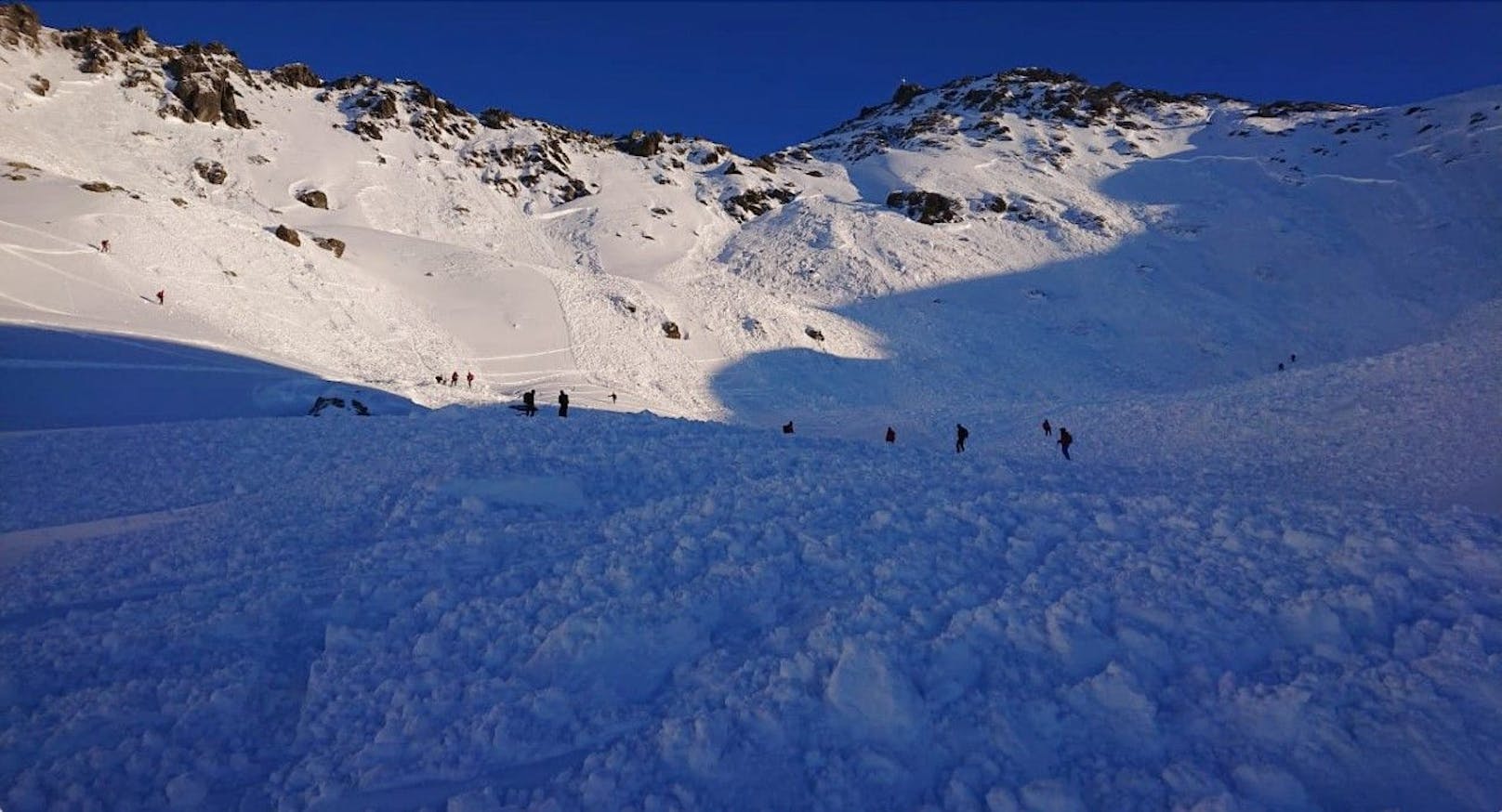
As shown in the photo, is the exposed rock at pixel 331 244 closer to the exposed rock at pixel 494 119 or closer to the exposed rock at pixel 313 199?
the exposed rock at pixel 313 199

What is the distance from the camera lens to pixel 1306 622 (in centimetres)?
610

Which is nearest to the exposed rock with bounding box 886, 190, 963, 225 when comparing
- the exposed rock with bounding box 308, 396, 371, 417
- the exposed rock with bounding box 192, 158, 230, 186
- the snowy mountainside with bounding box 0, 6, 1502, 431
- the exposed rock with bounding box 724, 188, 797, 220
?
the snowy mountainside with bounding box 0, 6, 1502, 431

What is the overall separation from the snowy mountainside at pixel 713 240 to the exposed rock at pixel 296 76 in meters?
0.36

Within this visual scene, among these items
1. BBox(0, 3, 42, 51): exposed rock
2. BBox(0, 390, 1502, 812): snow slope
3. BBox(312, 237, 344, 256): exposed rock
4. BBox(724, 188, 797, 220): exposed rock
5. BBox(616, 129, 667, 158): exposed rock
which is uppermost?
BBox(616, 129, 667, 158): exposed rock

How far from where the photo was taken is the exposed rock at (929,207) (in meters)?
69.9

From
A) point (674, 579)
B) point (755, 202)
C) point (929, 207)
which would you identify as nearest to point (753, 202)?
point (755, 202)

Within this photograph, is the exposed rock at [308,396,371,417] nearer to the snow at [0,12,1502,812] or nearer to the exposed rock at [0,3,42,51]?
the snow at [0,12,1502,812]

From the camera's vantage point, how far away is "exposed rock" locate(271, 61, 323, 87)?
254 ft

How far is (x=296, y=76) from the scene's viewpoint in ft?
257

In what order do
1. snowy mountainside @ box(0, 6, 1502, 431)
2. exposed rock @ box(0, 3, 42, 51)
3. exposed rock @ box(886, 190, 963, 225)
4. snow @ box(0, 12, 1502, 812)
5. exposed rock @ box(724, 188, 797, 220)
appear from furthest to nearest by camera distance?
exposed rock @ box(724, 188, 797, 220) < exposed rock @ box(886, 190, 963, 225) < exposed rock @ box(0, 3, 42, 51) < snowy mountainside @ box(0, 6, 1502, 431) < snow @ box(0, 12, 1502, 812)

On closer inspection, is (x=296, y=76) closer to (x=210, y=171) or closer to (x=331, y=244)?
(x=210, y=171)

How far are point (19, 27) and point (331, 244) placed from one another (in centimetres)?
4702

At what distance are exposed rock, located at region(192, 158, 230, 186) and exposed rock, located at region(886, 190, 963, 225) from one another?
192ft

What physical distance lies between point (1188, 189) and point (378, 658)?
87577 millimetres
